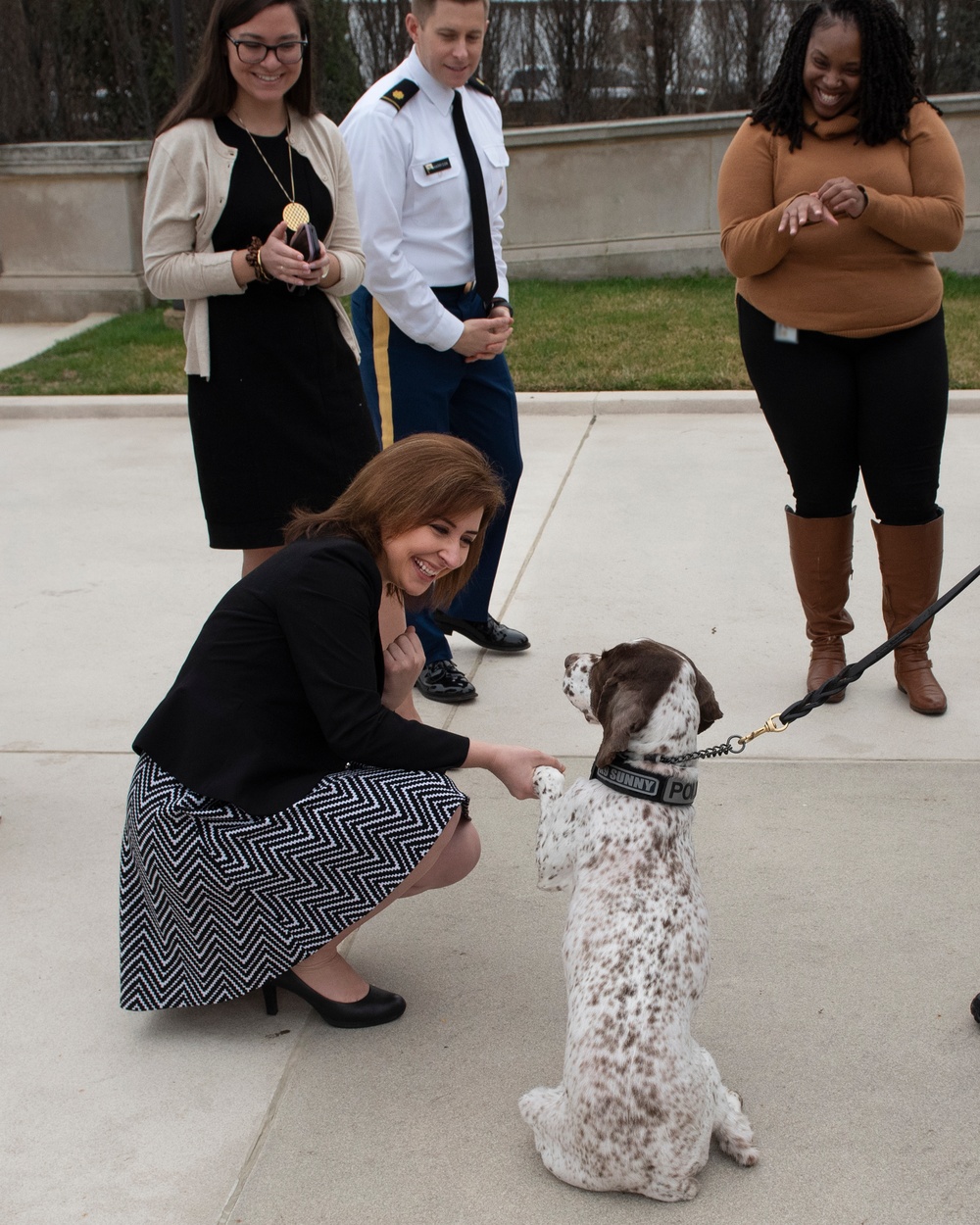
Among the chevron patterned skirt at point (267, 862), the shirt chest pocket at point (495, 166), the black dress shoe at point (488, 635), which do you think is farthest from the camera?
the black dress shoe at point (488, 635)

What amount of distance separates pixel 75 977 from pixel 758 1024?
1.60m

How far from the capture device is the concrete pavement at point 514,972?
8.11ft

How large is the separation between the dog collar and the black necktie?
2391 millimetres

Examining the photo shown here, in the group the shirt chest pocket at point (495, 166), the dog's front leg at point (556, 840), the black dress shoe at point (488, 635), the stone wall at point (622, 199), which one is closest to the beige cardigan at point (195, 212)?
the shirt chest pocket at point (495, 166)

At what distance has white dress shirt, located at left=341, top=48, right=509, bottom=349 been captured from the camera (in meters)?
4.24

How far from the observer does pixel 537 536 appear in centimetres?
618

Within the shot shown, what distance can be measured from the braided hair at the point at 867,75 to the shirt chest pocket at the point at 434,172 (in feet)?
3.23

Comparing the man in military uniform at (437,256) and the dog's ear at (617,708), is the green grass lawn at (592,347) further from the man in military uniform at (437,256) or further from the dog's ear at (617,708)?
the dog's ear at (617,708)

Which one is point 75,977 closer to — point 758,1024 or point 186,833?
point 186,833

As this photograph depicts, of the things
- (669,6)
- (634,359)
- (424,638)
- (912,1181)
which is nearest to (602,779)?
(912,1181)

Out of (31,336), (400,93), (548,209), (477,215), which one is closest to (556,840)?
(477,215)

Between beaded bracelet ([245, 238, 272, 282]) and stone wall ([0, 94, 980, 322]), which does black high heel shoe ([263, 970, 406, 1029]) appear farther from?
stone wall ([0, 94, 980, 322])

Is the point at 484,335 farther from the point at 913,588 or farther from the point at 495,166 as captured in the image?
the point at 913,588

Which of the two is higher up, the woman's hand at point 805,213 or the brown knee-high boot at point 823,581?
the woman's hand at point 805,213
